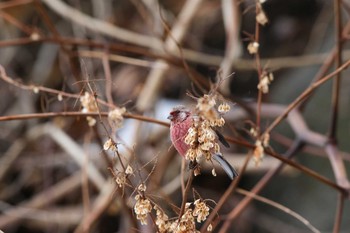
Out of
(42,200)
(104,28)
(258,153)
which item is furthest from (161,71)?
(258,153)

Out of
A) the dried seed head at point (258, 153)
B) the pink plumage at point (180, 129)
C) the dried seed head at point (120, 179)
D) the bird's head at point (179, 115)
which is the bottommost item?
→ the dried seed head at point (120, 179)

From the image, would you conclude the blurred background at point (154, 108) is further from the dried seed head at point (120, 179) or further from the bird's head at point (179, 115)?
the dried seed head at point (120, 179)

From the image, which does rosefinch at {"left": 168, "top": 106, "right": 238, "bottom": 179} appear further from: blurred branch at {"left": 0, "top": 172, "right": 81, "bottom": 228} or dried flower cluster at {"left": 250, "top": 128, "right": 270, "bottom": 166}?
blurred branch at {"left": 0, "top": 172, "right": 81, "bottom": 228}

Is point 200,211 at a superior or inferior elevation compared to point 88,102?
inferior

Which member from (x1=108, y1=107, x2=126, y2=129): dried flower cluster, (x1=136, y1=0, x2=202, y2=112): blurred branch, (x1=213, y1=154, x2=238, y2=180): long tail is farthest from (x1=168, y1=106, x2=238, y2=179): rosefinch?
(x1=136, y1=0, x2=202, y2=112): blurred branch

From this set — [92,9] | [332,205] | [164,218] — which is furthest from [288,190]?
[164,218]

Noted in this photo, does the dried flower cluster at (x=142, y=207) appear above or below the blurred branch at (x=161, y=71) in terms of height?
below

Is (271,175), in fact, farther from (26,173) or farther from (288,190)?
(26,173)

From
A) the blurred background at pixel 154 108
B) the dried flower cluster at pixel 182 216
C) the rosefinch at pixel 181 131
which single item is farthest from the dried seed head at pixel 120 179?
the blurred background at pixel 154 108

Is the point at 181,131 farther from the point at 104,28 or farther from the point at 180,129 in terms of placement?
the point at 104,28
